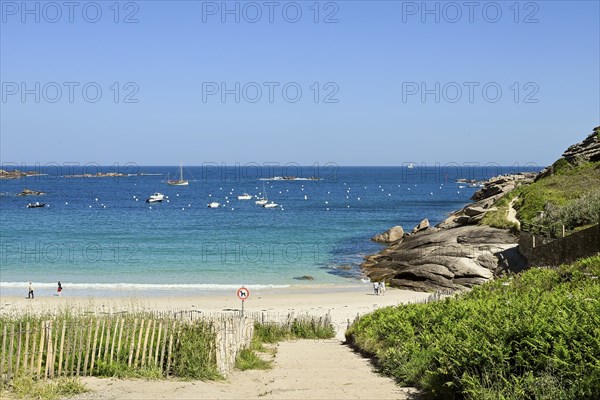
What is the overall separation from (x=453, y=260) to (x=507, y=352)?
103 ft

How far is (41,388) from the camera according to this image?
39.2 feet

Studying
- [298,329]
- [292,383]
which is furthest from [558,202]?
[292,383]

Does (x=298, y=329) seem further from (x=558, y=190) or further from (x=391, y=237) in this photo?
(x=391, y=237)

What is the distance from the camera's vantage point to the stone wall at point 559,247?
24047 mm

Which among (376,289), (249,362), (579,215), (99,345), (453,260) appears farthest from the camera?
(453,260)

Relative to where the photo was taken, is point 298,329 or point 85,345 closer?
point 85,345

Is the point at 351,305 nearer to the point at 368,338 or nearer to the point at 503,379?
the point at 368,338

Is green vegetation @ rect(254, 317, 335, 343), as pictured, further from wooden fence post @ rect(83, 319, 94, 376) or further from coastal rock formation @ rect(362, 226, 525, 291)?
coastal rock formation @ rect(362, 226, 525, 291)

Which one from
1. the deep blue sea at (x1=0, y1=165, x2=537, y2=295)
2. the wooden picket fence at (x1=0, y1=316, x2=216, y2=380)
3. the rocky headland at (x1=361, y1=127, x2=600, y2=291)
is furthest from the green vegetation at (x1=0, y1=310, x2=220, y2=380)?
the deep blue sea at (x1=0, y1=165, x2=537, y2=295)

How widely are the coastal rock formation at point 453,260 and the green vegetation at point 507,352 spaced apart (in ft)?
81.0

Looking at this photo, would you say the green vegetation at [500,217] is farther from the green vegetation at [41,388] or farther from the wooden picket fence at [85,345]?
the green vegetation at [41,388]

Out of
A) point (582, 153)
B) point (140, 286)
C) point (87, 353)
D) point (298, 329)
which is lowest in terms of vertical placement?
point (140, 286)

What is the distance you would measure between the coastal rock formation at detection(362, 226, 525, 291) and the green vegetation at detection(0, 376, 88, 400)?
94.8ft

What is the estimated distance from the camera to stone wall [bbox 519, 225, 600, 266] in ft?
78.9
